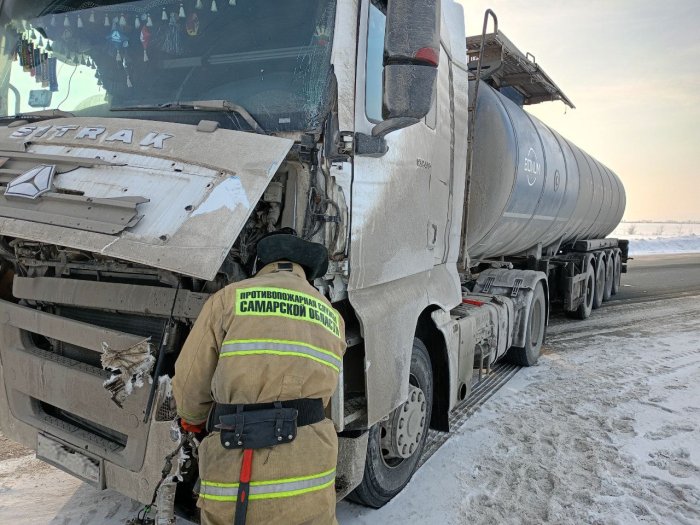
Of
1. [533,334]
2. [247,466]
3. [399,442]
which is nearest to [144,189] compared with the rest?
[247,466]

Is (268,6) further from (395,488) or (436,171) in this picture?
(395,488)

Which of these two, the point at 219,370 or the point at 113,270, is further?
the point at 113,270

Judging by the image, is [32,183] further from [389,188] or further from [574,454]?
[574,454]

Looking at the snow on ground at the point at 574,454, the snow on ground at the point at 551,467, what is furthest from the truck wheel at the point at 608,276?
the snow on ground at the point at 551,467

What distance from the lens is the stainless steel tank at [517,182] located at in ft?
16.8

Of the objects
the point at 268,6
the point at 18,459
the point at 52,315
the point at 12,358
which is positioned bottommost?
the point at 18,459

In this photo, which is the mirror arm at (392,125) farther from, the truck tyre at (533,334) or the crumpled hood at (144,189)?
→ the truck tyre at (533,334)

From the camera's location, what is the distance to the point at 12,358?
8.89 feet

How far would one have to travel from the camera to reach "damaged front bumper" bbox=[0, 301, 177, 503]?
88.4 inches

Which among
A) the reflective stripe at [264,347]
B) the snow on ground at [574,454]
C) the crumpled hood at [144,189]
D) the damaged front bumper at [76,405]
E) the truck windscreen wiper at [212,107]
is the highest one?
the truck windscreen wiper at [212,107]

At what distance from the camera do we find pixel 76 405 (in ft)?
8.13

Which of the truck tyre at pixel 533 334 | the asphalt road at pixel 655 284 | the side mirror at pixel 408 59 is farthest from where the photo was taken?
the asphalt road at pixel 655 284

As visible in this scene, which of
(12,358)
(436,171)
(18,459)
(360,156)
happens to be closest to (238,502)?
(360,156)

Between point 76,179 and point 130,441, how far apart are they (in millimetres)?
1127
